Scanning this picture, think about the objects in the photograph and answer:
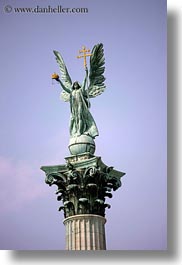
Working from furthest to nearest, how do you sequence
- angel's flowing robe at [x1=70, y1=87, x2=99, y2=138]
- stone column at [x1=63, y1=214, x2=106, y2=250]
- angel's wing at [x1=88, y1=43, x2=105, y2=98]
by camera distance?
angel's wing at [x1=88, y1=43, x2=105, y2=98], angel's flowing robe at [x1=70, y1=87, x2=99, y2=138], stone column at [x1=63, y1=214, x2=106, y2=250]

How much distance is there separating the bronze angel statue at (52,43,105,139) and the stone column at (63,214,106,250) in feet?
8.02

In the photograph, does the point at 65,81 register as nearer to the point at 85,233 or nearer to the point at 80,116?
the point at 80,116

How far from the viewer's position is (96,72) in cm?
3400

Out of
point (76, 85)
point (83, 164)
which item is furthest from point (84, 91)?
point (83, 164)

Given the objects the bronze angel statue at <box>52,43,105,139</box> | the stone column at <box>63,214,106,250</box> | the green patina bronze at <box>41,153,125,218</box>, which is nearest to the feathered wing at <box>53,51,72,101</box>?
the bronze angel statue at <box>52,43,105,139</box>

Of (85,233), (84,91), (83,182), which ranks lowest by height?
(85,233)

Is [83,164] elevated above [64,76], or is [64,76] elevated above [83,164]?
[64,76]

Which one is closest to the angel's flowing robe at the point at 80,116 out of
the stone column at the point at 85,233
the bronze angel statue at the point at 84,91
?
the bronze angel statue at the point at 84,91

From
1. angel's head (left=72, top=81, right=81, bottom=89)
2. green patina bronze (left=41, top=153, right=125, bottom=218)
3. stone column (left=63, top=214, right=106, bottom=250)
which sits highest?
angel's head (left=72, top=81, right=81, bottom=89)

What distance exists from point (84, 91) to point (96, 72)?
0.70 meters

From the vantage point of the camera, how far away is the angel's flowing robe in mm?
33469

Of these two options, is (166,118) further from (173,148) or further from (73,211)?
(73,211)

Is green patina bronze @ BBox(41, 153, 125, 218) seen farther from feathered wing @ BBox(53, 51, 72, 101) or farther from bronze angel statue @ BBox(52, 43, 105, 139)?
feathered wing @ BBox(53, 51, 72, 101)

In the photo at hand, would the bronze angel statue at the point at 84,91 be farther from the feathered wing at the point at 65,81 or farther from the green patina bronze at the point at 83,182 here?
the green patina bronze at the point at 83,182
